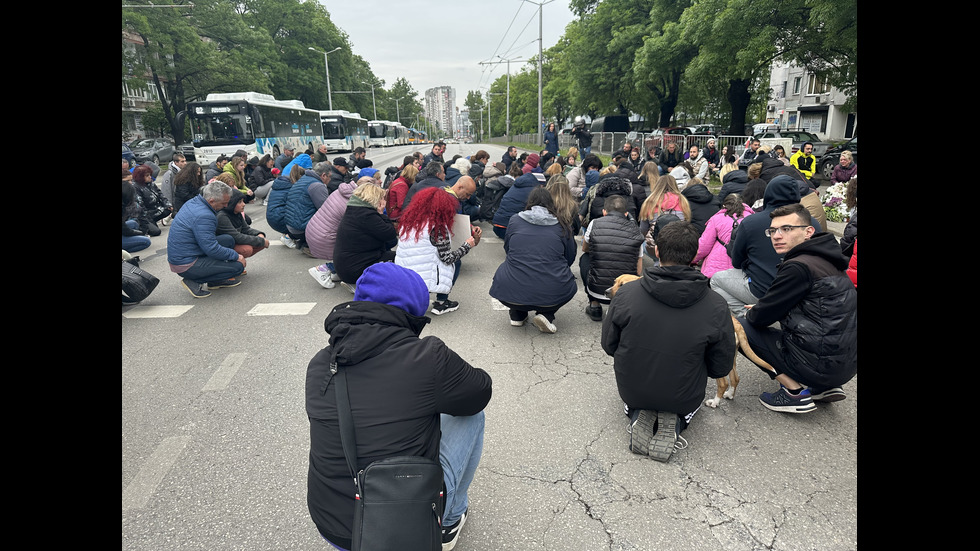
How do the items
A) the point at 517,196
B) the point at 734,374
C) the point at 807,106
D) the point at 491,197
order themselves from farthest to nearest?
the point at 807,106, the point at 491,197, the point at 517,196, the point at 734,374

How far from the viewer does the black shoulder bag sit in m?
1.86

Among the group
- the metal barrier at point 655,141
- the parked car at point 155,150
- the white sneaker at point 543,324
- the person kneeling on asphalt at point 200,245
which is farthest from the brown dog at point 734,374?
the parked car at point 155,150

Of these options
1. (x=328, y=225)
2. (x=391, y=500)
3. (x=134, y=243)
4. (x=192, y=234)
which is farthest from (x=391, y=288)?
(x=134, y=243)

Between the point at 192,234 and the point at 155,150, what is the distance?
2522cm

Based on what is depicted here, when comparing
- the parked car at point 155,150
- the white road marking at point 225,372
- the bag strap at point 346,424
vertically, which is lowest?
the white road marking at point 225,372

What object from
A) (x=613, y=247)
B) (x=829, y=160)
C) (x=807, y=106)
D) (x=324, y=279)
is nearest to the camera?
(x=613, y=247)

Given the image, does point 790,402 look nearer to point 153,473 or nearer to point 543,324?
point 543,324

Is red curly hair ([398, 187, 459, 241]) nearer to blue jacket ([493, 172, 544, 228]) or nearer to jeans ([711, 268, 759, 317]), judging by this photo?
blue jacket ([493, 172, 544, 228])

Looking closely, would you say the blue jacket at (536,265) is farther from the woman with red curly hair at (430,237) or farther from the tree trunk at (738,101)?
the tree trunk at (738,101)

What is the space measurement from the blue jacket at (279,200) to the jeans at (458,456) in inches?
292

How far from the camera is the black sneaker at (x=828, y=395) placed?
3.67 metres

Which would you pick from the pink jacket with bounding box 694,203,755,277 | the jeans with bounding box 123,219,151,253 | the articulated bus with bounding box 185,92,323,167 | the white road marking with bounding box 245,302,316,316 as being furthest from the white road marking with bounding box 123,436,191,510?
the articulated bus with bounding box 185,92,323,167

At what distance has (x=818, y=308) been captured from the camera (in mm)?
3324

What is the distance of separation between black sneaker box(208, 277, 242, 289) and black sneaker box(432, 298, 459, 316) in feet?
10.2
